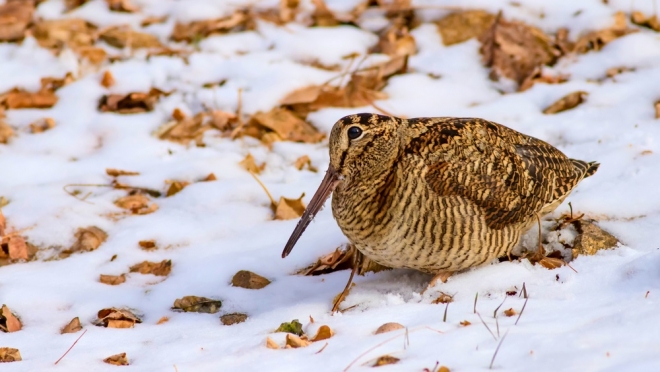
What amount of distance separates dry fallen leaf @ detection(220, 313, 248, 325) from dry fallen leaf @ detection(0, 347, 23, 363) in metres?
0.90

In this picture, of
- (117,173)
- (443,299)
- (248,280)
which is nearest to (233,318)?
(248,280)

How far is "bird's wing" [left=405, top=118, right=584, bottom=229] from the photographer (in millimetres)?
3754

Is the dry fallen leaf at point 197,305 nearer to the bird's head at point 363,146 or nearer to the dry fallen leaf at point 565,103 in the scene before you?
the bird's head at point 363,146

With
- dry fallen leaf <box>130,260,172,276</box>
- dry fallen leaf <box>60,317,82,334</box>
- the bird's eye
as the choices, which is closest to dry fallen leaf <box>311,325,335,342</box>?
the bird's eye

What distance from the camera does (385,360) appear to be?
2982mm

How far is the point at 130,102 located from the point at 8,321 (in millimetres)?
2596

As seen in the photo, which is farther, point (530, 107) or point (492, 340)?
point (530, 107)

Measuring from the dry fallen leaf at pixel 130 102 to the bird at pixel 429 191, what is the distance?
8.36 feet

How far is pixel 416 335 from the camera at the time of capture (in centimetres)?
317

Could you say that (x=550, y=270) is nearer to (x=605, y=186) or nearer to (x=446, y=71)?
(x=605, y=186)

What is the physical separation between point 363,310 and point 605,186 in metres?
1.74

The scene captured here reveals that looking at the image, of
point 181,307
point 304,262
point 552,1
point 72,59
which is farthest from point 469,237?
point 72,59

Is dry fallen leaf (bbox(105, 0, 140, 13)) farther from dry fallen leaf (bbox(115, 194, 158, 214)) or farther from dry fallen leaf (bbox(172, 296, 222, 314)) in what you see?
dry fallen leaf (bbox(172, 296, 222, 314))

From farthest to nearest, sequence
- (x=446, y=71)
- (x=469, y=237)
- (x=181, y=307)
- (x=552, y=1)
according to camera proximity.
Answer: (x=552, y=1) → (x=446, y=71) → (x=181, y=307) → (x=469, y=237)
